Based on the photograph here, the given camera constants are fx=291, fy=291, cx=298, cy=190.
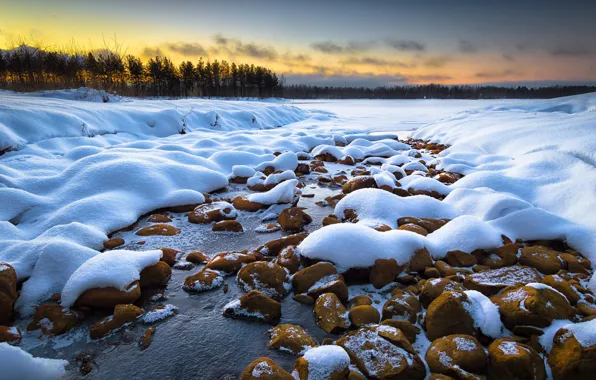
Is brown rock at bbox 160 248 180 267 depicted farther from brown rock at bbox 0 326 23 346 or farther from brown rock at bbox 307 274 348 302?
brown rock at bbox 307 274 348 302

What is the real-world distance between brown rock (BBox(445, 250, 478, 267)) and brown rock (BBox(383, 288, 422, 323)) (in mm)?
841

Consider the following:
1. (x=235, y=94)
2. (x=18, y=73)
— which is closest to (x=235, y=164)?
(x=18, y=73)

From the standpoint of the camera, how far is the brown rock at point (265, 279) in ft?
9.08

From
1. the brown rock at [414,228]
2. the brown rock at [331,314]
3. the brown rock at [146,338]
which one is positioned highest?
the brown rock at [414,228]

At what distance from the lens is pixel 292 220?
4.07 metres

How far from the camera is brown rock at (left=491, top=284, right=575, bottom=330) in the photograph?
210cm

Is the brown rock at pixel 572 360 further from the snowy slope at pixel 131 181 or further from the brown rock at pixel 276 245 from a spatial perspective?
the brown rock at pixel 276 245

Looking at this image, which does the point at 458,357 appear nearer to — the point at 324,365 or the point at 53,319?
the point at 324,365

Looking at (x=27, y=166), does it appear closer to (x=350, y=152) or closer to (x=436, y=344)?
(x=436, y=344)

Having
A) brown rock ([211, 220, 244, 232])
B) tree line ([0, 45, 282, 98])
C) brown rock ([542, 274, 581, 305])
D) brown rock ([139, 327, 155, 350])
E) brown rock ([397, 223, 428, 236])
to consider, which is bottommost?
brown rock ([139, 327, 155, 350])

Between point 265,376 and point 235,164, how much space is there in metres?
5.74

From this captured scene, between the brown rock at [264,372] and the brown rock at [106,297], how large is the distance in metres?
1.29

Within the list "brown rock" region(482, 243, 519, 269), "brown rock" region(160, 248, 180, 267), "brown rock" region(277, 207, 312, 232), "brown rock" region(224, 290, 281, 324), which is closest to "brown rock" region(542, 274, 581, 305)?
"brown rock" region(482, 243, 519, 269)

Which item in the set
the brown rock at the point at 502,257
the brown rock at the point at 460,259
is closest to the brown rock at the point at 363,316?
the brown rock at the point at 460,259
